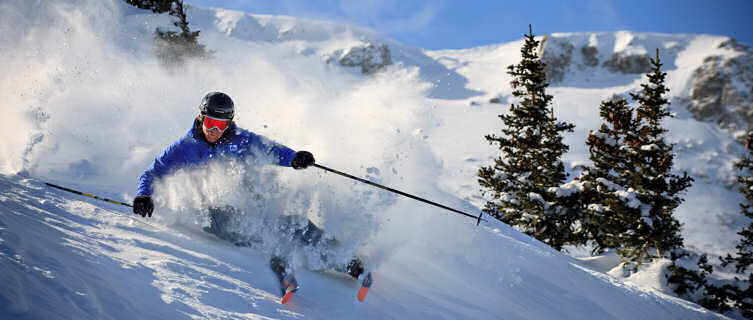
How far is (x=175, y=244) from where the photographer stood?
379 centimetres

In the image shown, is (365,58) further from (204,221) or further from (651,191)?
(204,221)

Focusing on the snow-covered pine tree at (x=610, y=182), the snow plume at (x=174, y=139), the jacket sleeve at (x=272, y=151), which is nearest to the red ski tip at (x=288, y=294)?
the snow plume at (x=174, y=139)

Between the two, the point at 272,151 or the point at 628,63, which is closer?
the point at 272,151

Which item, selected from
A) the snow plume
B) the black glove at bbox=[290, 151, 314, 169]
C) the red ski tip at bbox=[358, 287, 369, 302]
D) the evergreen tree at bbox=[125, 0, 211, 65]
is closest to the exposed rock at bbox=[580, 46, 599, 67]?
the snow plume

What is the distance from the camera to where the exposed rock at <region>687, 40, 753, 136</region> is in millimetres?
32750

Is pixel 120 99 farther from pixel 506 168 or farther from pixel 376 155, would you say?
pixel 506 168

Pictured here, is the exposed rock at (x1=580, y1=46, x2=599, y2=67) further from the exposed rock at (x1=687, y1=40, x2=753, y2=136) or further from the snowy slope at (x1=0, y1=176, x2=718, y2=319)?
the snowy slope at (x1=0, y1=176, x2=718, y2=319)

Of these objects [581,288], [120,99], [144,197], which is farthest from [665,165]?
[120,99]

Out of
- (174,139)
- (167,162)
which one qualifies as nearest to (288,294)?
(167,162)

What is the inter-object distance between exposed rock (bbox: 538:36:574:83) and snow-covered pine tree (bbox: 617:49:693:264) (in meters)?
37.3

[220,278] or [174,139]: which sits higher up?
[174,139]

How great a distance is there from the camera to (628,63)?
1635 inches

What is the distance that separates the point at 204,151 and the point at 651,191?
34.8 feet

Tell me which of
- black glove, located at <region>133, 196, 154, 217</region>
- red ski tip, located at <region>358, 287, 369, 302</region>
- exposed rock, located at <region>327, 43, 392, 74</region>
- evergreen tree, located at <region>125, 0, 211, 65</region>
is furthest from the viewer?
exposed rock, located at <region>327, 43, 392, 74</region>
